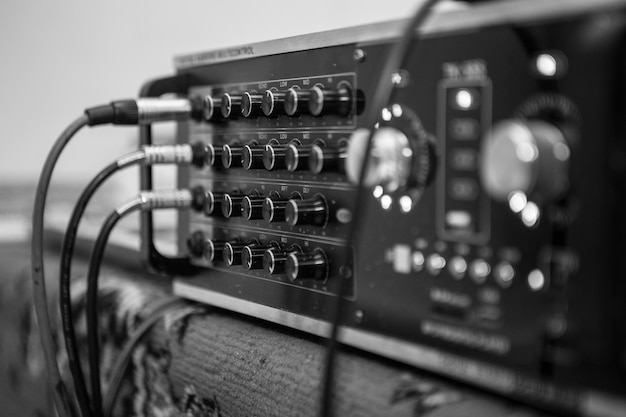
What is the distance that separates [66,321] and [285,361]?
0.25 m

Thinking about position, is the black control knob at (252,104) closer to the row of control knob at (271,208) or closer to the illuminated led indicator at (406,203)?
the row of control knob at (271,208)

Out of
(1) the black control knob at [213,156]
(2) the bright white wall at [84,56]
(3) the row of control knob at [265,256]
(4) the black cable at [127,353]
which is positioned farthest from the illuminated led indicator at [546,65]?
(2) the bright white wall at [84,56]

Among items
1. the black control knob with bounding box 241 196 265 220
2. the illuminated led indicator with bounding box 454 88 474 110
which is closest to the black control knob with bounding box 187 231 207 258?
the black control knob with bounding box 241 196 265 220

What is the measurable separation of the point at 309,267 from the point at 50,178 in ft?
0.90

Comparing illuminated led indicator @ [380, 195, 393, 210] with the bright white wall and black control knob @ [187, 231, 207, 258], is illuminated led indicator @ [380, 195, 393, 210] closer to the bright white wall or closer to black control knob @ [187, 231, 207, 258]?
black control knob @ [187, 231, 207, 258]

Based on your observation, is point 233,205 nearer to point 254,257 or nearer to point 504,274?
point 254,257

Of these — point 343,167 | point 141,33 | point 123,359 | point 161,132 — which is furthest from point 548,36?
point 141,33

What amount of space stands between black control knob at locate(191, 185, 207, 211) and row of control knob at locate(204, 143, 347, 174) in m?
0.04

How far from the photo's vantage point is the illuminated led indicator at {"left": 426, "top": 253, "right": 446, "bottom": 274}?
39 centimetres

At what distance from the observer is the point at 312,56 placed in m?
0.52

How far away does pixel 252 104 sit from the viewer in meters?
0.55

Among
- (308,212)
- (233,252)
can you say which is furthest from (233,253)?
(308,212)

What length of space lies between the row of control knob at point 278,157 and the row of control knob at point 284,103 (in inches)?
0.9

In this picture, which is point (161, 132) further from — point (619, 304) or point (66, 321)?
point (619, 304)
